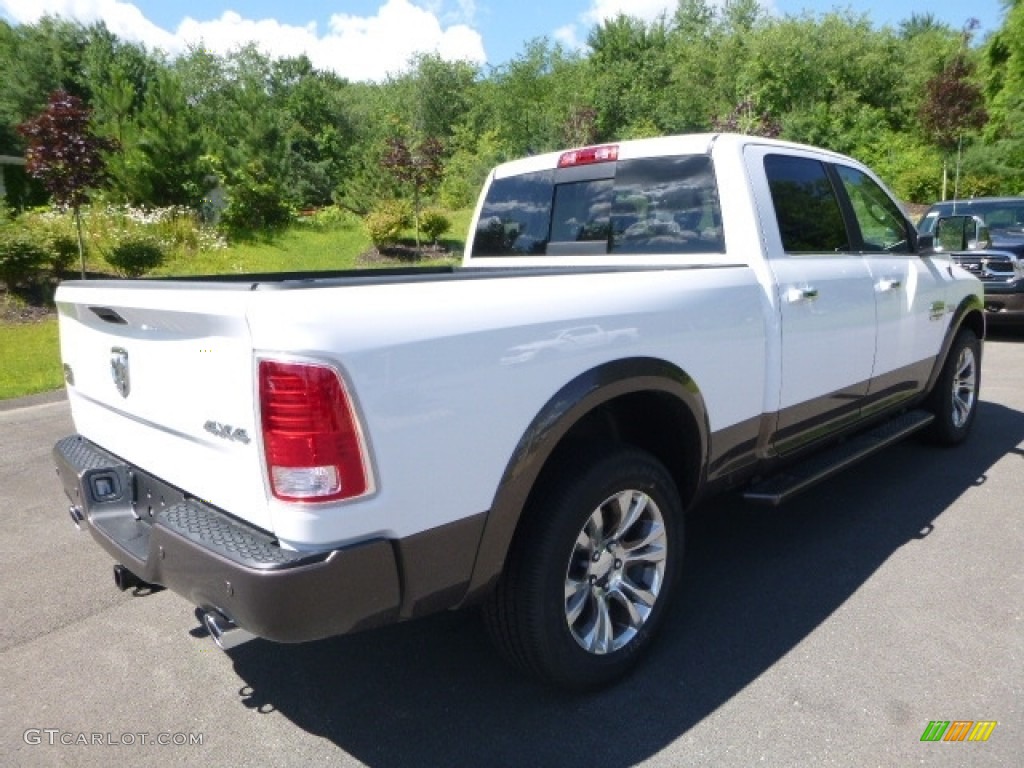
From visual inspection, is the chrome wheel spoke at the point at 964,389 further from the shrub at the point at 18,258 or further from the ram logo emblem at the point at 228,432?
the shrub at the point at 18,258

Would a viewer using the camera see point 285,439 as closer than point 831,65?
Yes

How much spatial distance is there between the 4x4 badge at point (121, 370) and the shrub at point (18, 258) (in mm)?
11157

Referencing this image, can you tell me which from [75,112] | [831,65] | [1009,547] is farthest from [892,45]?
[1009,547]

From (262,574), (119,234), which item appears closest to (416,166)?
(119,234)

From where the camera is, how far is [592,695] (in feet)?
8.58

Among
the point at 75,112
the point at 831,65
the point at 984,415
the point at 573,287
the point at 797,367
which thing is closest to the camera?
the point at 573,287

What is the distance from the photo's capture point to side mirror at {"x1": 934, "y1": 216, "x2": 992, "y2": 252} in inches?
198

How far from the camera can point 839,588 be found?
10.9 ft

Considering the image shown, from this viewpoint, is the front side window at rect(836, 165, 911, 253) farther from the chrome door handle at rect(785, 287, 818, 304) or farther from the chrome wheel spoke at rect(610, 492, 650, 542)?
the chrome wheel spoke at rect(610, 492, 650, 542)

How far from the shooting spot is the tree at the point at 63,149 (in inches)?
459

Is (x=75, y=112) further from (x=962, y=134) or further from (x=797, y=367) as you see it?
(x=962, y=134)

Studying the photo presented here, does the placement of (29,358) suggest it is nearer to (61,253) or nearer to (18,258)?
(18,258)

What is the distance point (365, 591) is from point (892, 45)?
47216 mm

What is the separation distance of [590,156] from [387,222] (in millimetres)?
15225
